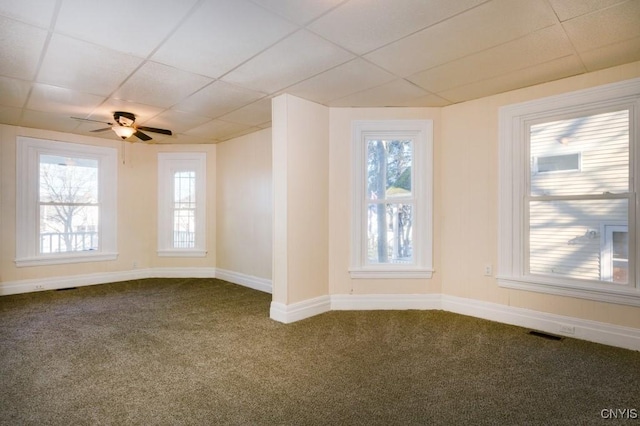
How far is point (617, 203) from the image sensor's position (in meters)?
3.07

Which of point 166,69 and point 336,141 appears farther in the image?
point 336,141

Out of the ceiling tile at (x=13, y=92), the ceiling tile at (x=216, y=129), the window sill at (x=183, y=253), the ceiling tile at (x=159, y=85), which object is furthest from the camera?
the window sill at (x=183, y=253)

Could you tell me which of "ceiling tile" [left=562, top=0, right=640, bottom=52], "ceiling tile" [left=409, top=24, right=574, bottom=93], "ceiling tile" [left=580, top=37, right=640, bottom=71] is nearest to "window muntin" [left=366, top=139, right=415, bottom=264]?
"ceiling tile" [left=409, top=24, right=574, bottom=93]

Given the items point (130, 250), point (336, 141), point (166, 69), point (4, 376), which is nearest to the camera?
point (4, 376)

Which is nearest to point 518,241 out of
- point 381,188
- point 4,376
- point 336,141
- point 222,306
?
point 381,188

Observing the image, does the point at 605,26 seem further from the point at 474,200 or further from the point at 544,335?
the point at 544,335

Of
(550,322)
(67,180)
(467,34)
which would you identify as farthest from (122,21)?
(550,322)

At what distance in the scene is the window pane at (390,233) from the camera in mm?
4254

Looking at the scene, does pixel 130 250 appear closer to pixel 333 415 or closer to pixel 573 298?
pixel 333 415

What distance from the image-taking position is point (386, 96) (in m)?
3.79

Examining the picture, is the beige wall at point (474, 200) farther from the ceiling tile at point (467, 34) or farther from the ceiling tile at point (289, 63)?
the ceiling tile at point (289, 63)

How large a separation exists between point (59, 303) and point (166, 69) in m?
3.44

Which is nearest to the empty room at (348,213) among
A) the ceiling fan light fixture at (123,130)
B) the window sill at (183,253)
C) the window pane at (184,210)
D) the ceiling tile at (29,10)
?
the ceiling tile at (29,10)

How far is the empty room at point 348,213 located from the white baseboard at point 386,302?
0.03 meters
